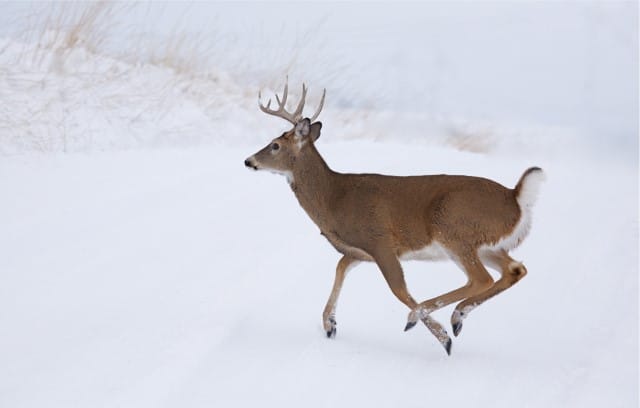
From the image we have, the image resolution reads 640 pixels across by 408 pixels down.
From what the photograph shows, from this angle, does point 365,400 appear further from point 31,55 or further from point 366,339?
point 31,55

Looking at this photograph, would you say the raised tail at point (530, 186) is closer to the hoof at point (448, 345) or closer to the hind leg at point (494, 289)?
the hind leg at point (494, 289)

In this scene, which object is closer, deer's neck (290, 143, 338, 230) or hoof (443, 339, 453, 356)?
hoof (443, 339, 453, 356)

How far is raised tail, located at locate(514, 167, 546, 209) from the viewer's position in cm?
522

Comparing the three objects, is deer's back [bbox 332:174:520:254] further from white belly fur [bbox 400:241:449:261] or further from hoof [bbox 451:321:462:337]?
hoof [bbox 451:321:462:337]

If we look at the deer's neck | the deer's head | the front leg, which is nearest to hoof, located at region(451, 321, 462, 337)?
the front leg

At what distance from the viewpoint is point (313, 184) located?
5.59 meters

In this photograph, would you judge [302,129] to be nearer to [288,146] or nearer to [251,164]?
[288,146]

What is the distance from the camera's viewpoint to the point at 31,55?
11438mm

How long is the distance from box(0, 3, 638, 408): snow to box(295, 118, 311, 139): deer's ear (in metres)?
1.07

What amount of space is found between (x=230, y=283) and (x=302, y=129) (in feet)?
4.56

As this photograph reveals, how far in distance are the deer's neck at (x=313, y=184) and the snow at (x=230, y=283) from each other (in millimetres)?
674

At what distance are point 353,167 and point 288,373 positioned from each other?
17.0 feet

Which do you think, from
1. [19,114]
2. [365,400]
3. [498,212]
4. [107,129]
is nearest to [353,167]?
[107,129]

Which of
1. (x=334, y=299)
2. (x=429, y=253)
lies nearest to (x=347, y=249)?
(x=334, y=299)
